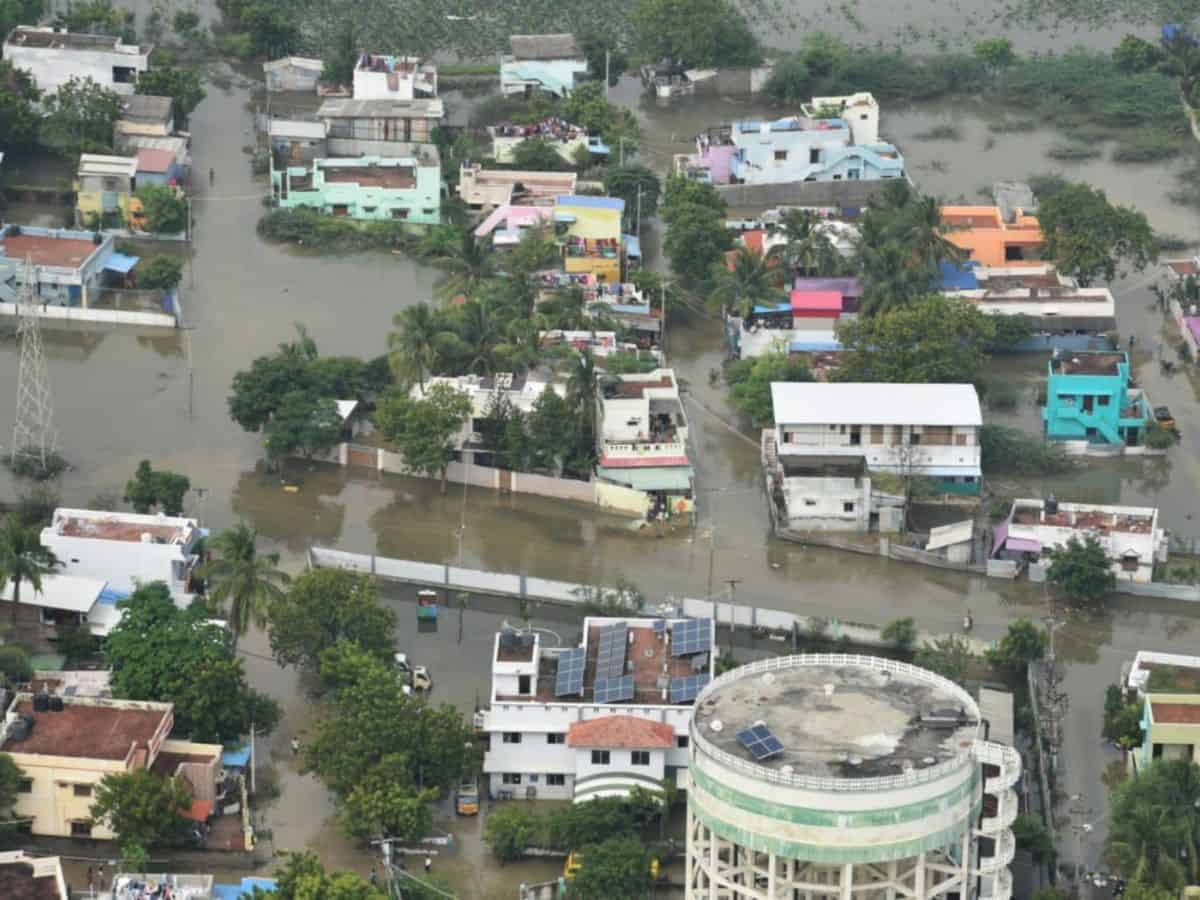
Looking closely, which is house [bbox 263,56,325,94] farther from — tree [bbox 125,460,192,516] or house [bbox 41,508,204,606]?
house [bbox 41,508,204,606]

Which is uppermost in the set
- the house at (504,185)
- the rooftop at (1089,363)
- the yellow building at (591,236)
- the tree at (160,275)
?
the house at (504,185)

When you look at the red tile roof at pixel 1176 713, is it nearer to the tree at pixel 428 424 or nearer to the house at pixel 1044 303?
the tree at pixel 428 424

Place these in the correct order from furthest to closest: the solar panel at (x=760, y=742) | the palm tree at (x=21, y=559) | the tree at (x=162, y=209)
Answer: the tree at (x=162, y=209), the palm tree at (x=21, y=559), the solar panel at (x=760, y=742)

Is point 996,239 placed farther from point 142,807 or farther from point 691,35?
point 142,807

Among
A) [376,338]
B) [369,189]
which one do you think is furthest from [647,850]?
[369,189]

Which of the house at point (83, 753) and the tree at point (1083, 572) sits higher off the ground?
the tree at point (1083, 572)

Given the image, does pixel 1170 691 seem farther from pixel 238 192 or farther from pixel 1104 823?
pixel 238 192

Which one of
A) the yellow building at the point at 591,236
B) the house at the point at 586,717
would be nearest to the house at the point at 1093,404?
the yellow building at the point at 591,236
